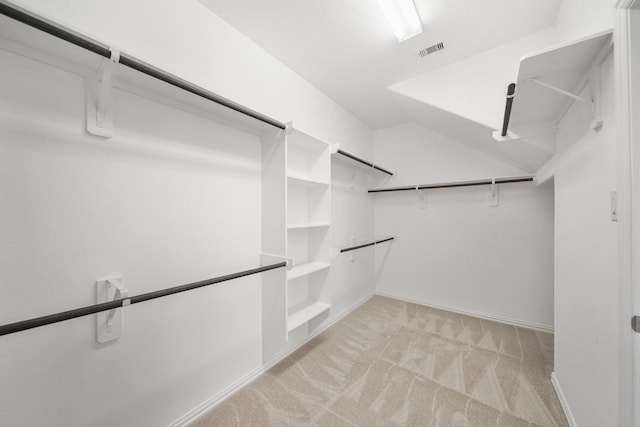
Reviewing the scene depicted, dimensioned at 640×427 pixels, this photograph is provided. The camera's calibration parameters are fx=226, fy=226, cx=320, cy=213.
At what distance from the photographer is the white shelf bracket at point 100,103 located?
3.26 feet

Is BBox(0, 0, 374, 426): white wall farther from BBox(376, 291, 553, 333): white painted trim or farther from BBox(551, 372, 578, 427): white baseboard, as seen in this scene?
BBox(376, 291, 553, 333): white painted trim

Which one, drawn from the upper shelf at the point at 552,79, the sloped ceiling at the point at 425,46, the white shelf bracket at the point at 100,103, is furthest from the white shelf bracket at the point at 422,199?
the white shelf bracket at the point at 100,103

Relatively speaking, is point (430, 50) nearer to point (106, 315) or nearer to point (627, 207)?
point (627, 207)

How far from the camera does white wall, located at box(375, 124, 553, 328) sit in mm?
2479

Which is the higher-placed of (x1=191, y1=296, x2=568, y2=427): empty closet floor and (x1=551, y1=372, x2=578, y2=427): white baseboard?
(x1=551, y1=372, x2=578, y2=427): white baseboard

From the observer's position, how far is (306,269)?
1948mm

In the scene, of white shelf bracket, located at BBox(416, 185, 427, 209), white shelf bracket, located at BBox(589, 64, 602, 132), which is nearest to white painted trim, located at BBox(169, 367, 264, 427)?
white shelf bracket, located at BBox(589, 64, 602, 132)

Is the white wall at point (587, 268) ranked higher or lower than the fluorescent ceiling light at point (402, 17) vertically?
lower

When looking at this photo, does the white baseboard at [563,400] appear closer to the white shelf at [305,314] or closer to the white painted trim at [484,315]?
the white painted trim at [484,315]

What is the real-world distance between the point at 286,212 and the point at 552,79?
5.47 ft

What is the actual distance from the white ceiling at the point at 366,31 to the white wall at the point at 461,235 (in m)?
1.25

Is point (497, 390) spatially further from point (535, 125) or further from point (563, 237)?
point (535, 125)

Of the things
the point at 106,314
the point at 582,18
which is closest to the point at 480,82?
the point at 582,18

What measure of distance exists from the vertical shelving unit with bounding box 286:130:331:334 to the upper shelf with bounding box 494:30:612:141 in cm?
131
